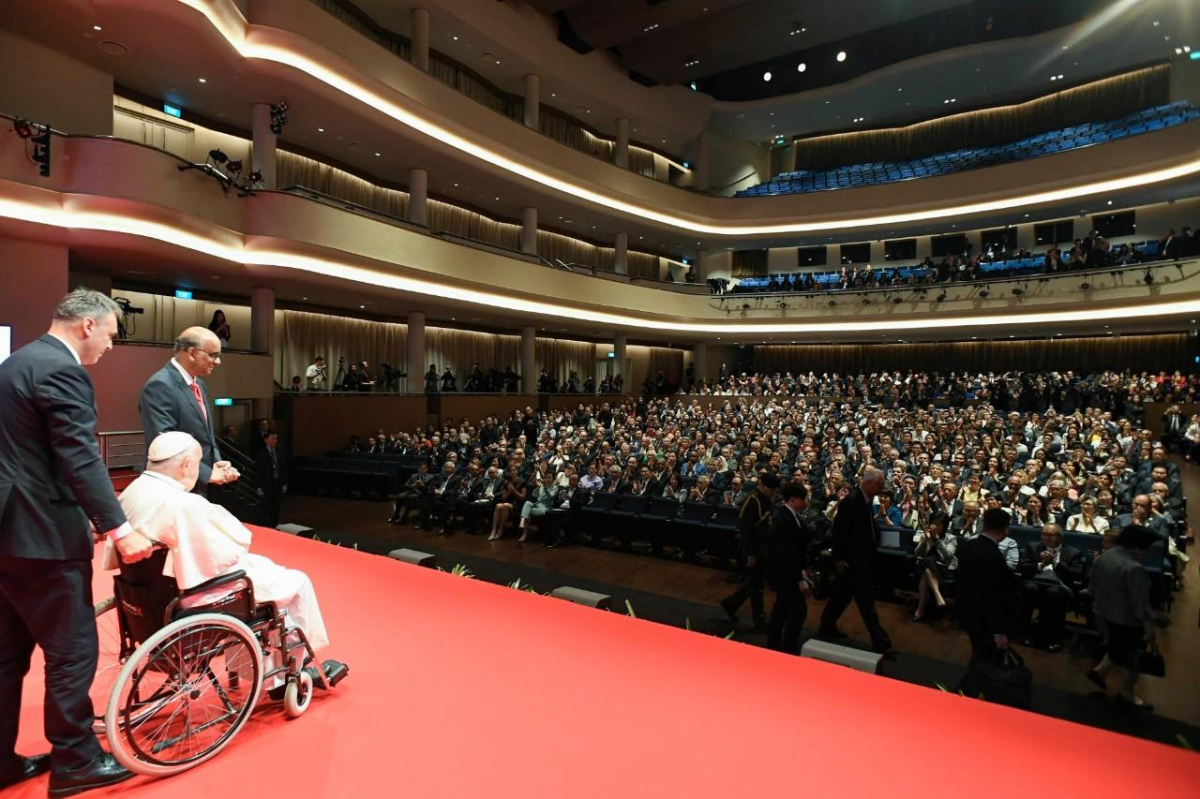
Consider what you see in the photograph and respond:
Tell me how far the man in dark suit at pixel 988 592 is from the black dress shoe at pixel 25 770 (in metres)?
4.20

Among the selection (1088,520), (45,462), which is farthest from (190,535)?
(1088,520)

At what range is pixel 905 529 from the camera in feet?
19.4

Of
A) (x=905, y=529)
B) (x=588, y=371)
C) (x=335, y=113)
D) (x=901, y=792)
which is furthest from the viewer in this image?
(x=588, y=371)

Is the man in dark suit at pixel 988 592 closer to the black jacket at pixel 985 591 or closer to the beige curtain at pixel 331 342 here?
the black jacket at pixel 985 591

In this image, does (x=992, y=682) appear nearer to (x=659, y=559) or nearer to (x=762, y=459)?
(x=659, y=559)

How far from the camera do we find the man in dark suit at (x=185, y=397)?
2.86 m

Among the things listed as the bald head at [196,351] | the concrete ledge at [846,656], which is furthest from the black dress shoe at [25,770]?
the concrete ledge at [846,656]

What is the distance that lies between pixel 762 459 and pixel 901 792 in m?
7.13

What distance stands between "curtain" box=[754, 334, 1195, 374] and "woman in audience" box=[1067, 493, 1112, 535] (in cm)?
1507

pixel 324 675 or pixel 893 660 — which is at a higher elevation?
pixel 324 675

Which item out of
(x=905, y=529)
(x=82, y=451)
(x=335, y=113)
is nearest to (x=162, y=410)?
(x=82, y=451)

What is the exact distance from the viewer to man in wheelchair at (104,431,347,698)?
209cm

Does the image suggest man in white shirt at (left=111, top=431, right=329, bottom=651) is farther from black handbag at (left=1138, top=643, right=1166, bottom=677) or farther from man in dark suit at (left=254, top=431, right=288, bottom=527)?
man in dark suit at (left=254, top=431, right=288, bottom=527)

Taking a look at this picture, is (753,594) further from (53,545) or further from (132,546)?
(53,545)
